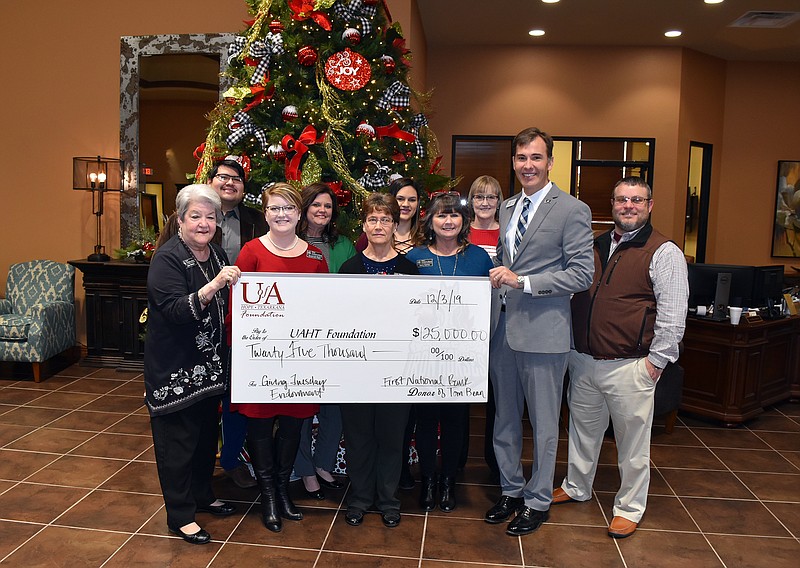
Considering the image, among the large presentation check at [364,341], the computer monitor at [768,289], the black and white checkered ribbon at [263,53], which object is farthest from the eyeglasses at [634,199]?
the computer monitor at [768,289]

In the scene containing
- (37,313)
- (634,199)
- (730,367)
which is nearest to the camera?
(634,199)

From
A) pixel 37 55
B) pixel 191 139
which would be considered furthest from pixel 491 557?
pixel 37 55

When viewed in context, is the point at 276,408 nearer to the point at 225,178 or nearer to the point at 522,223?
the point at 225,178

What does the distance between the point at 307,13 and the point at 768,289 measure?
3.82 metres

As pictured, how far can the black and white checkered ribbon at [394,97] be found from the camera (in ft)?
12.7

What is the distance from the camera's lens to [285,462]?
9.52 ft

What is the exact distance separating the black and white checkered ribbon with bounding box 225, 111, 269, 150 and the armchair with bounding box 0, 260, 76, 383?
282 cm

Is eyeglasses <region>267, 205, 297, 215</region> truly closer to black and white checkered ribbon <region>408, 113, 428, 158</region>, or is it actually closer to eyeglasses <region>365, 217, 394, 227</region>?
eyeglasses <region>365, 217, 394, 227</region>

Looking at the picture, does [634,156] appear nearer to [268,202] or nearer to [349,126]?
[349,126]

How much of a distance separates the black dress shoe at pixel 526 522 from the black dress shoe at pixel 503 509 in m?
0.08

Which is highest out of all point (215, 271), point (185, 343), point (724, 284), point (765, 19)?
point (765, 19)

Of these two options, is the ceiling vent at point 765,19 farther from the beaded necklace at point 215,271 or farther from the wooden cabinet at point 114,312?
the wooden cabinet at point 114,312

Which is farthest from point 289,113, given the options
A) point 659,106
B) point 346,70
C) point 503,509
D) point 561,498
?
point 659,106

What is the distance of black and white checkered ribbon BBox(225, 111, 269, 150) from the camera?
3748 mm
